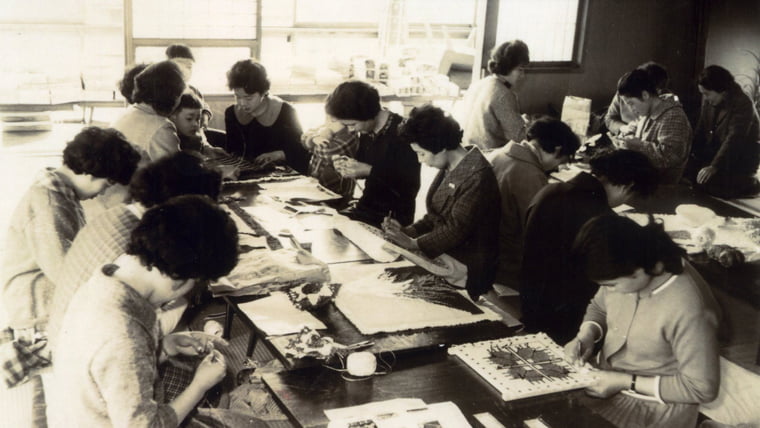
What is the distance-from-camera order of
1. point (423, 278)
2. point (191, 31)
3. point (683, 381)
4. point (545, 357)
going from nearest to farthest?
point (683, 381)
point (545, 357)
point (423, 278)
point (191, 31)

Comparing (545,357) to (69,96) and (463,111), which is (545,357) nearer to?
(463,111)

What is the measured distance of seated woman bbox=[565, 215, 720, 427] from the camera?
2.42 m

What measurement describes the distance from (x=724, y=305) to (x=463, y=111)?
264cm

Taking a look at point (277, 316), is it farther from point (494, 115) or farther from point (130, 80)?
point (494, 115)

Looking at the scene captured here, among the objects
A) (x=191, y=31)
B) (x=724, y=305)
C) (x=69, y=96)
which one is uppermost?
(x=191, y=31)

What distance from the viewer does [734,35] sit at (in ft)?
24.2

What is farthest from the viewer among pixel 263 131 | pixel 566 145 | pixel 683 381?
pixel 263 131

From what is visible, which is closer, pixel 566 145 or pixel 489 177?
pixel 489 177

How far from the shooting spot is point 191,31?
6.93m

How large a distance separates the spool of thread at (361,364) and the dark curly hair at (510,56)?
10.9 ft

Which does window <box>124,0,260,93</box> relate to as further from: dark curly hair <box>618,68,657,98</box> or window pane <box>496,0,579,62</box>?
dark curly hair <box>618,68,657,98</box>

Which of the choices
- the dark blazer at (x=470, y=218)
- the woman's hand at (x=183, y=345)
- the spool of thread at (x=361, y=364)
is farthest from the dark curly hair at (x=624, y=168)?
the woman's hand at (x=183, y=345)

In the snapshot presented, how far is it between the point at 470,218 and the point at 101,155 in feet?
5.32

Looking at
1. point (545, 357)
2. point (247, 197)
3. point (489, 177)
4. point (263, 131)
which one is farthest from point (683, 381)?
point (263, 131)
